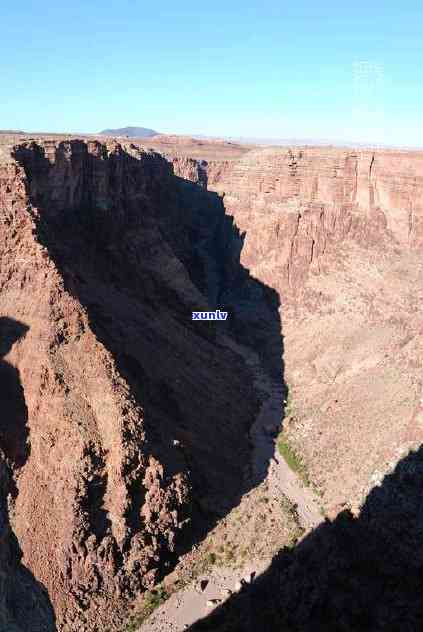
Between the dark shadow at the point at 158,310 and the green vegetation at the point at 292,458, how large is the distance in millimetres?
2189

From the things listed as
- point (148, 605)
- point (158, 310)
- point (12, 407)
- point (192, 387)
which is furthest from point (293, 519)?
point (158, 310)

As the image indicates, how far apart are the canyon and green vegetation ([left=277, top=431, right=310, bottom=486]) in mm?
407

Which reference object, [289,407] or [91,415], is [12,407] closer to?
[91,415]

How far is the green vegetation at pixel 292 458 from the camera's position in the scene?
39272mm

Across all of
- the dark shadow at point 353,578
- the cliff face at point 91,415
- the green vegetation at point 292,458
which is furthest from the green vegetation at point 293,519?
the cliff face at point 91,415

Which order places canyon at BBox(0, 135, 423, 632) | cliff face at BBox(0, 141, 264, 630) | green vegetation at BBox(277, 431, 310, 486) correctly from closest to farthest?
canyon at BBox(0, 135, 423, 632) → cliff face at BBox(0, 141, 264, 630) → green vegetation at BBox(277, 431, 310, 486)

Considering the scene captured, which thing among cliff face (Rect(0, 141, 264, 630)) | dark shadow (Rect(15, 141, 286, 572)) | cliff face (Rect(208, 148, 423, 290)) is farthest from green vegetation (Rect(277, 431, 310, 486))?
Answer: cliff face (Rect(208, 148, 423, 290))

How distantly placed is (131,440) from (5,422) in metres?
6.67

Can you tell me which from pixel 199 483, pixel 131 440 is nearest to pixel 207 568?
pixel 199 483

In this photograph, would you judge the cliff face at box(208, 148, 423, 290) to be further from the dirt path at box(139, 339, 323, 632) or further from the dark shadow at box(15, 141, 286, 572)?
the dirt path at box(139, 339, 323, 632)

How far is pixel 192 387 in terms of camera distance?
4241 centimetres

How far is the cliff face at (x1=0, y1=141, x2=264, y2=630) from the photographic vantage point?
2834cm

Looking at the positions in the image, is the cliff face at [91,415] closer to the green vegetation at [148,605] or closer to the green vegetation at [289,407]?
the green vegetation at [148,605]

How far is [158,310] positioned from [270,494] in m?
19.8
